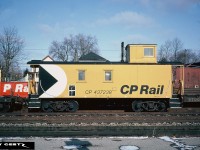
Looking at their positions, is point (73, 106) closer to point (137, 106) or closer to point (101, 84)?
point (101, 84)

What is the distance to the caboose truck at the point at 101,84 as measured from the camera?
1653cm

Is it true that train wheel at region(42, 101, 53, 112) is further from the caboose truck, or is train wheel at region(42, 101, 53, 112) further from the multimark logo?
the multimark logo

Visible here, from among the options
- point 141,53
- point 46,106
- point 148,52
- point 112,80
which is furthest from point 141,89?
point 46,106

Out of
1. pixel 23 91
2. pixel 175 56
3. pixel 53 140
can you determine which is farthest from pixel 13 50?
pixel 175 56

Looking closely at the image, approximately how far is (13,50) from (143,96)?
47.7 metres

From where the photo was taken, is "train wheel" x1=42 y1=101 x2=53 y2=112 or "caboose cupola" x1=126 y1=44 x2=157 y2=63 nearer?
"train wheel" x1=42 y1=101 x2=53 y2=112

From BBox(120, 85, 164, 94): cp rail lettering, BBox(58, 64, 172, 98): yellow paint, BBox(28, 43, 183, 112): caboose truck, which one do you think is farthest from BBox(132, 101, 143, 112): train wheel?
BBox(120, 85, 164, 94): cp rail lettering

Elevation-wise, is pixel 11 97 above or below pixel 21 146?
above

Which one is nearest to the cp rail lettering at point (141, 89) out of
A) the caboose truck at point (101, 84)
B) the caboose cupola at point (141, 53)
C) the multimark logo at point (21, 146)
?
the caboose truck at point (101, 84)

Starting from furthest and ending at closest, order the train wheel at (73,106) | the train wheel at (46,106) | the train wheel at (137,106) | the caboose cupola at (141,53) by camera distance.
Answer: the caboose cupola at (141,53), the train wheel at (137,106), the train wheel at (73,106), the train wheel at (46,106)

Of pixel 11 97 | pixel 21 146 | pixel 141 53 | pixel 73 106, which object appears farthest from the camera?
pixel 141 53

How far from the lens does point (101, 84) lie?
16.6m

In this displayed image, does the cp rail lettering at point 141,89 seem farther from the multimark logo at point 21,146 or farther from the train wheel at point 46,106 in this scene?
the multimark logo at point 21,146

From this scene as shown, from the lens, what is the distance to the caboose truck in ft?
54.2
